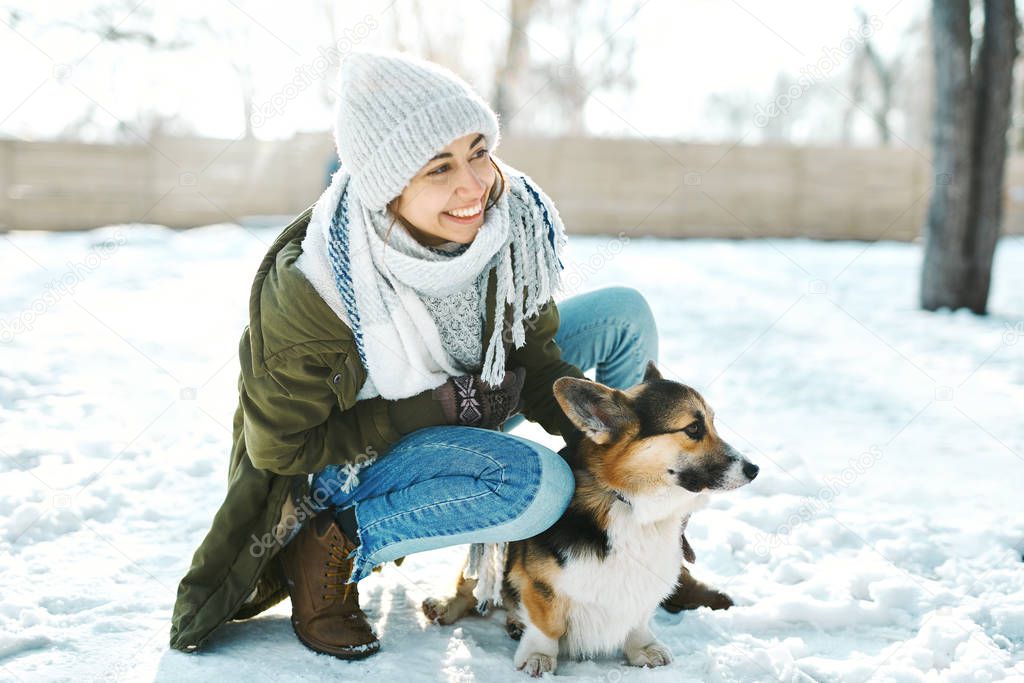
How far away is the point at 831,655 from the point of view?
219 cm

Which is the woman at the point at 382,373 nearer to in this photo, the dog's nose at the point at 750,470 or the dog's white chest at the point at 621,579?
the dog's white chest at the point at 621,579

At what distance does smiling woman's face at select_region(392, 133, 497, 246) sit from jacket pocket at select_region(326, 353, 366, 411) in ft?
1.18

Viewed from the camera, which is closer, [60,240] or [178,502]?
[178,502]

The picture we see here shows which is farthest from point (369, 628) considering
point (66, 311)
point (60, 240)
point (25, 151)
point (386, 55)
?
point (25, 151)

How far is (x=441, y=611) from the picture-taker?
2311mm

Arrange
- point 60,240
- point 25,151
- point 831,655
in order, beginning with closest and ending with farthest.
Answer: point 831,655, point 60,240, point 25,151

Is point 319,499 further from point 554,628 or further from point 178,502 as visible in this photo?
point 178,502

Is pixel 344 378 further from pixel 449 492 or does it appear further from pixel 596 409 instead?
pixel 596 409

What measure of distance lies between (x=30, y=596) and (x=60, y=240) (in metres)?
9.07

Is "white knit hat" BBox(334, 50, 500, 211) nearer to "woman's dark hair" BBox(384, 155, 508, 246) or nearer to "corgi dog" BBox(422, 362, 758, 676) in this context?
"woman's dark hair" BBox(384, 155, 508, 246)

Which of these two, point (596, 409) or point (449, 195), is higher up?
point (449, 195)

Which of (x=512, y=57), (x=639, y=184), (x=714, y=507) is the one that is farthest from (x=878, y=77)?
(x=714, y=507)

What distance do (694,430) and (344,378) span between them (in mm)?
853

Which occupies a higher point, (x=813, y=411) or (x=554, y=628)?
(x=554, y=628)
